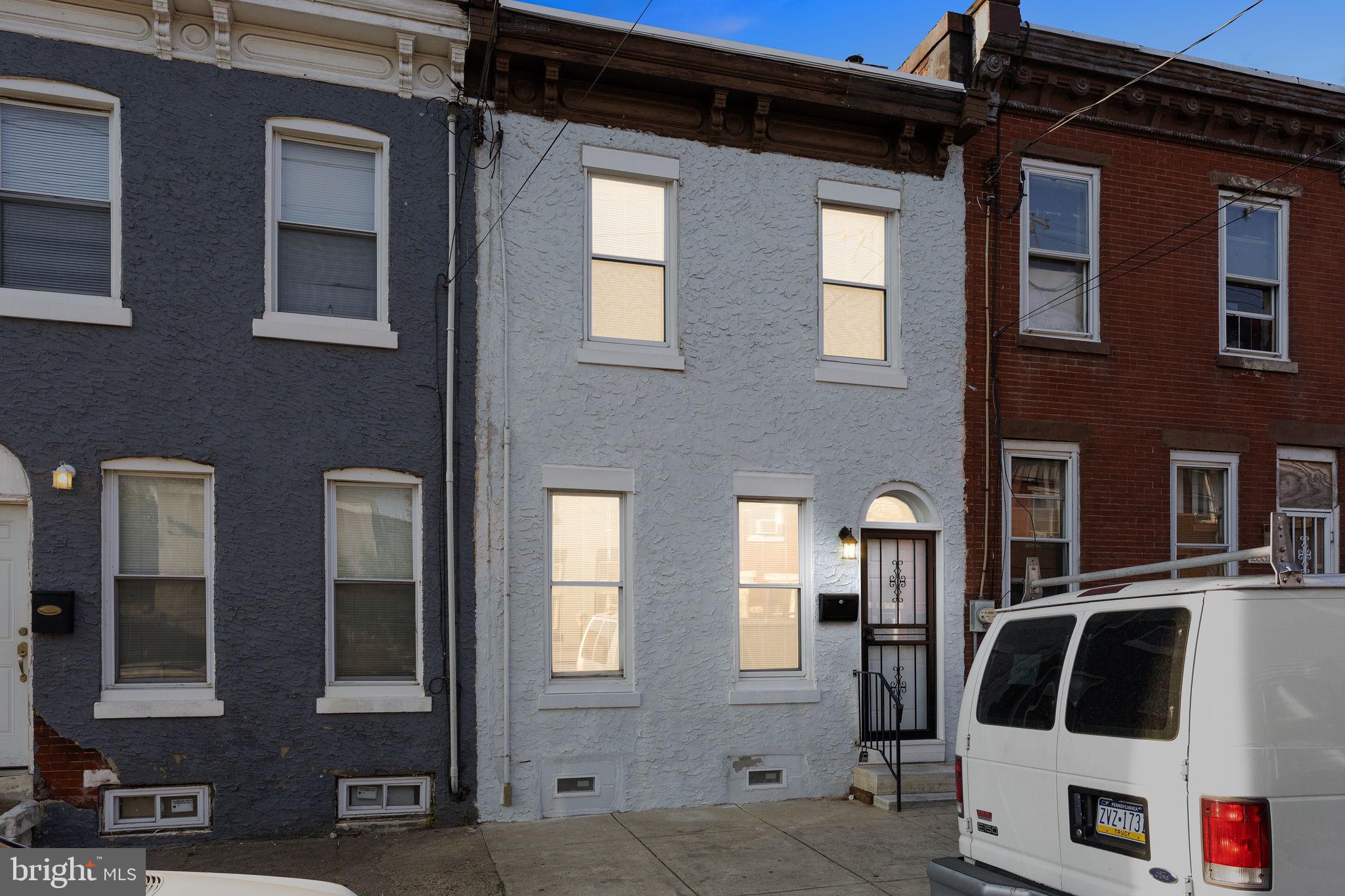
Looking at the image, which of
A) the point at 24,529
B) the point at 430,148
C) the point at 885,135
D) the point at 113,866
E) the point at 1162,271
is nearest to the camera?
the point at 113,866

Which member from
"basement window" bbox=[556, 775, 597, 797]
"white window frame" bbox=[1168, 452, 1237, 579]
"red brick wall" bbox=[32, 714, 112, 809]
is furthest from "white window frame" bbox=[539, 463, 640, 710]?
"white window frame" bbox=[1168, 452, 1237, 579]

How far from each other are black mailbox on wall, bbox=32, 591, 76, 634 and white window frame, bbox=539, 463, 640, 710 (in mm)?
3481

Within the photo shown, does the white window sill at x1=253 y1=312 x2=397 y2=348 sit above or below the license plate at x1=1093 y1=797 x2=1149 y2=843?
above

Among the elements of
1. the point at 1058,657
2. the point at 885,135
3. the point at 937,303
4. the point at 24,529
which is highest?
the point at 885,135

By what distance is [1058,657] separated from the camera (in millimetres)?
4867

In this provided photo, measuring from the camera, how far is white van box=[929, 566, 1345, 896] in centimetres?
382

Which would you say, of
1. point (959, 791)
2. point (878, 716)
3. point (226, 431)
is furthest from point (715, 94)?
point (959, 791)

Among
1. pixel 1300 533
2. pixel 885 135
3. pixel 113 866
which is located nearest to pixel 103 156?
pixel 113 866

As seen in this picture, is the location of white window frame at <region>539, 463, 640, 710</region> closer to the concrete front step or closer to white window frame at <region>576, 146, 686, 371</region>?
white window frame at <region>576, 146, 686, 371</region>

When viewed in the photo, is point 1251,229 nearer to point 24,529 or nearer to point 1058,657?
point 1058,657

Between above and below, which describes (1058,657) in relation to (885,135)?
below

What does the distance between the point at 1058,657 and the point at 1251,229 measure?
826 cm

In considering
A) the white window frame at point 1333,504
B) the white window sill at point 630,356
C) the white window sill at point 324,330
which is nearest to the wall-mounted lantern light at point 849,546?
the white window sill at point 630,356

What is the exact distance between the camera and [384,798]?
7.84 meters
